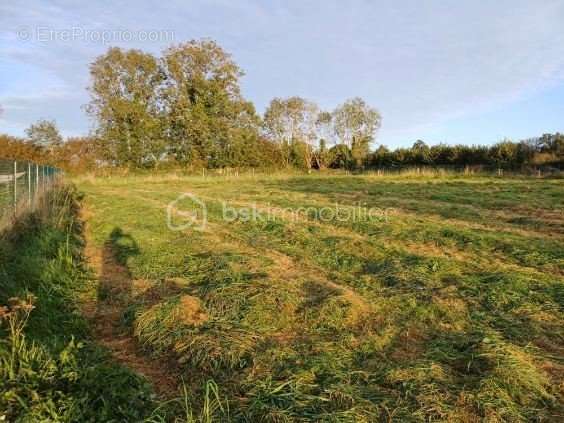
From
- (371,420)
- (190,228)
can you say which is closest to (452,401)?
(371,420)

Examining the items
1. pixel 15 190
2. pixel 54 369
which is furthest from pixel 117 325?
pixel 15 190

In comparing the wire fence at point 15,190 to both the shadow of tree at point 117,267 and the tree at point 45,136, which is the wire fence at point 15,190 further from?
the tree at point 45,136

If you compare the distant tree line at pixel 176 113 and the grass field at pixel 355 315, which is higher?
the distant tree line at pixel 176 113

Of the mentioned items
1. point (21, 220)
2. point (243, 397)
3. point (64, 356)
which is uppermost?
point (21, 220)

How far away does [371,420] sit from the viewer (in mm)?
2463

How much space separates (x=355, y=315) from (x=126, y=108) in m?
37.0

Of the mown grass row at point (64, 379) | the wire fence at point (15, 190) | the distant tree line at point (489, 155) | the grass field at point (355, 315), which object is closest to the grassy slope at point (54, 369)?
the mown grass row at point (64, 379)

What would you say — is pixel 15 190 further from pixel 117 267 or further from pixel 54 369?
pixel 54 369

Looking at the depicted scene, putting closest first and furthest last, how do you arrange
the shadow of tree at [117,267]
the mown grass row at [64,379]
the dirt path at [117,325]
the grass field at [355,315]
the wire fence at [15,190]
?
the mown grass row at [64,379], the grass field at [355,315], the dirt path at [117,325], the shadow of tree at [117,267], the wire fence at [15,190]

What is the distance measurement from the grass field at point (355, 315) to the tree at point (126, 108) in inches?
1254

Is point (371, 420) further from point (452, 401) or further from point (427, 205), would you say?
point (427, 205)

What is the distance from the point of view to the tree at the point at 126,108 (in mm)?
37031

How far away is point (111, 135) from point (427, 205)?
33261mm

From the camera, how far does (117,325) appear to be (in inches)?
163
